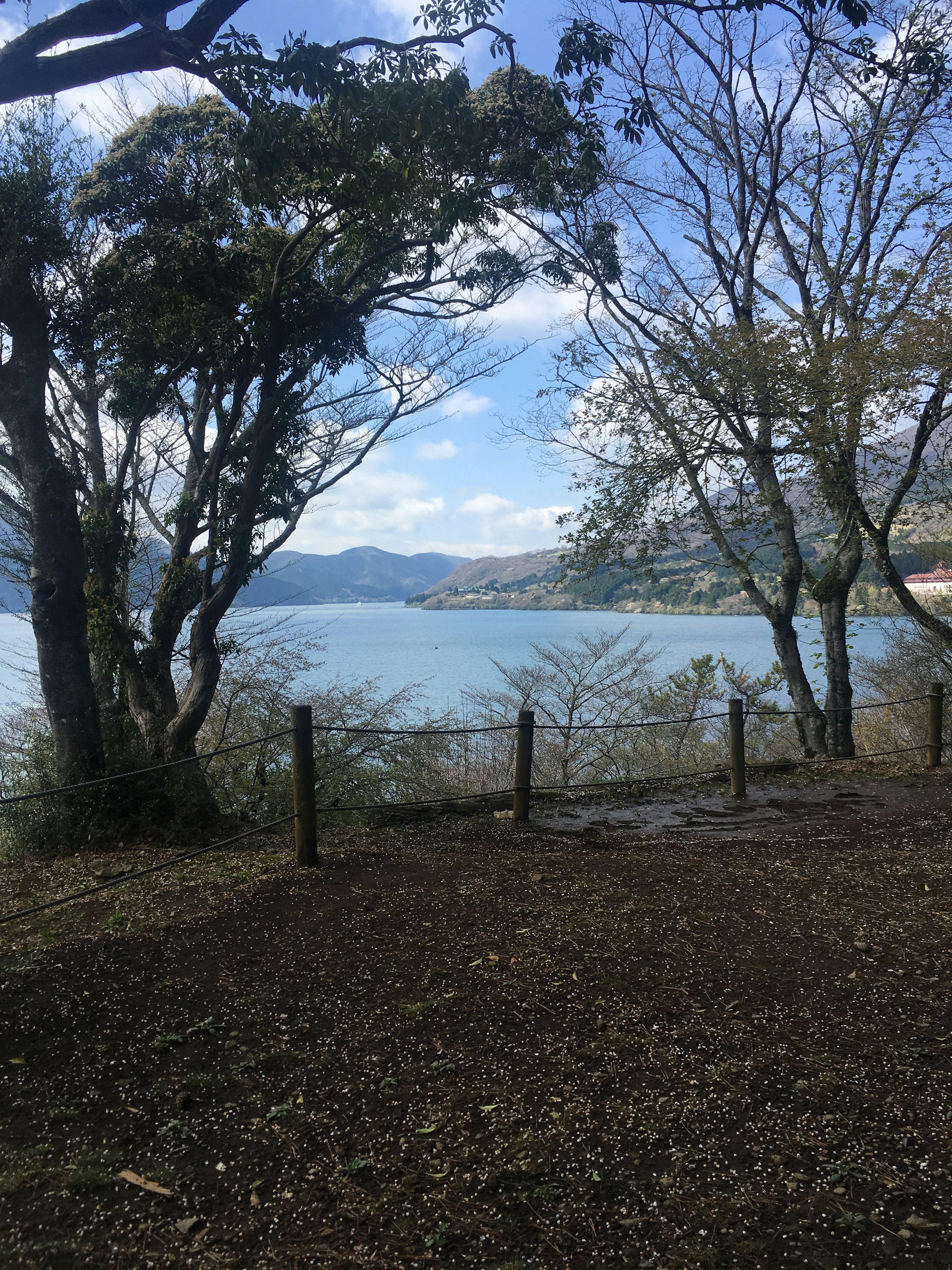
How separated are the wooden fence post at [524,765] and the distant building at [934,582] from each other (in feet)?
35.4

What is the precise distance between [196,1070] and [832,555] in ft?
35.6

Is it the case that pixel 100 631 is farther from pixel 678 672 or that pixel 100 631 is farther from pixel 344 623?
pixel 344 623

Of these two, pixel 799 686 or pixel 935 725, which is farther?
pixel 799 686

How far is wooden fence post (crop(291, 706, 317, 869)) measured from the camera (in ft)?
16.0

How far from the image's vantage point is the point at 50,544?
6.21m

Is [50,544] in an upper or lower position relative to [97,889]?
upper

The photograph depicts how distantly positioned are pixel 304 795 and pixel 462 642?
117ft

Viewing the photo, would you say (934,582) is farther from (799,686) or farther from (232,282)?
(232,282)

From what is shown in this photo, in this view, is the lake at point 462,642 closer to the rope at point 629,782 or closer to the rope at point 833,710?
the rope at point 833,710

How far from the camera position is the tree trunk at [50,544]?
616cm

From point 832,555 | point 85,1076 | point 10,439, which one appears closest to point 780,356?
point 832,555

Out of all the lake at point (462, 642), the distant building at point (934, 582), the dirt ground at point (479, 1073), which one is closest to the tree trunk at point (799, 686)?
the lake at point (462, 642)

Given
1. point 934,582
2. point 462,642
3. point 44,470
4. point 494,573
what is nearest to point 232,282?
point 44,470

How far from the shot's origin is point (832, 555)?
11297 millimetres
